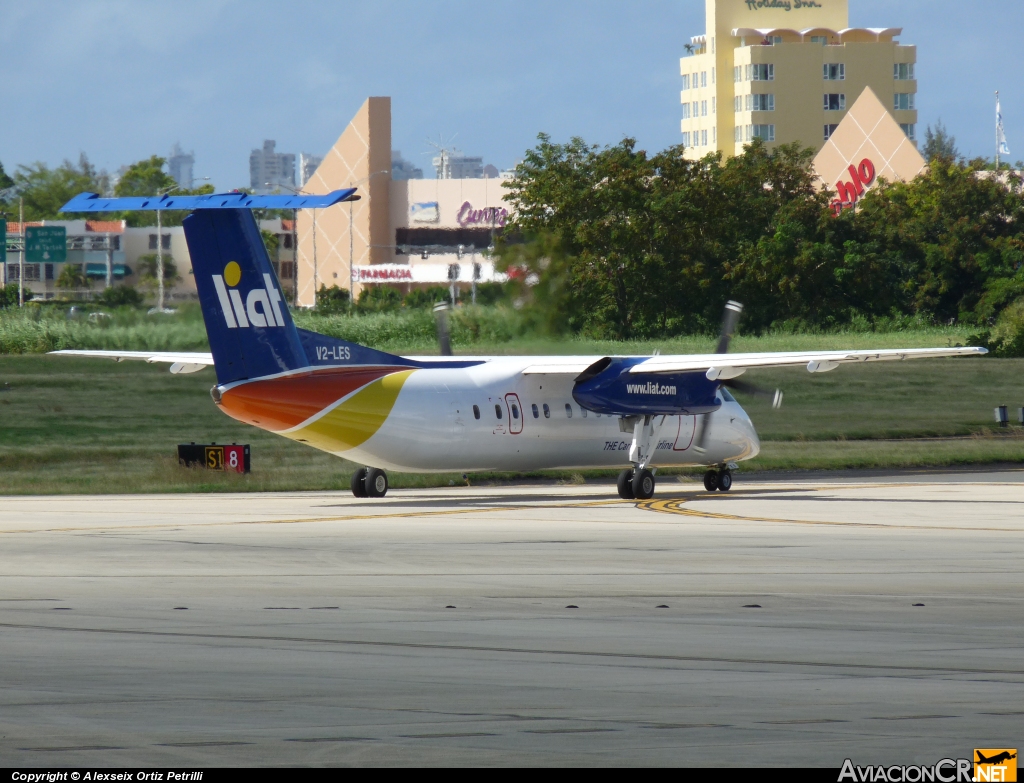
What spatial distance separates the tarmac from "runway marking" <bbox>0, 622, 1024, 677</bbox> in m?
0.05

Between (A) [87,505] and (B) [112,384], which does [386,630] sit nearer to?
(A) [87,505]

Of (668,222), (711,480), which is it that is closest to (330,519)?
(711,480)

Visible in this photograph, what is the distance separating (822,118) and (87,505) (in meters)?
145

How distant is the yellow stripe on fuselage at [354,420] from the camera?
91.7ft

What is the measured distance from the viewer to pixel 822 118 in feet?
538

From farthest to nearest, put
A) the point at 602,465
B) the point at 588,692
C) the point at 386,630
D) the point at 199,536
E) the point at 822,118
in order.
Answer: the point at 822,118, the point at 602,465, the point at 199,536, the point at 386,630, the point at 588,692

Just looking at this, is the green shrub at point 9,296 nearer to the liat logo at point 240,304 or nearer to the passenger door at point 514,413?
the passenger door at point 514,413

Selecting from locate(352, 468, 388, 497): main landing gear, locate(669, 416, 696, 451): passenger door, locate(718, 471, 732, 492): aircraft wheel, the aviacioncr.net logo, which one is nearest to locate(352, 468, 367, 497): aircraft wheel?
locate(352, 468, 388, 497): main landing gear

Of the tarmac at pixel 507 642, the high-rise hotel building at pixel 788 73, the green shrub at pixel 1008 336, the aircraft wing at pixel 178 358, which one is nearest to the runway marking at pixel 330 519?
the tarmac at pixel 507 642

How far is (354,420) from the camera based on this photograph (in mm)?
28156

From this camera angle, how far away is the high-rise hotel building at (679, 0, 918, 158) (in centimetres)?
16375

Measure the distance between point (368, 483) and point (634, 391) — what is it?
6104mm

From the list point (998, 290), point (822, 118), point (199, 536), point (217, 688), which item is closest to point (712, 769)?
point (217, 688)

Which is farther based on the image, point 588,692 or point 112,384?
point 112,384
